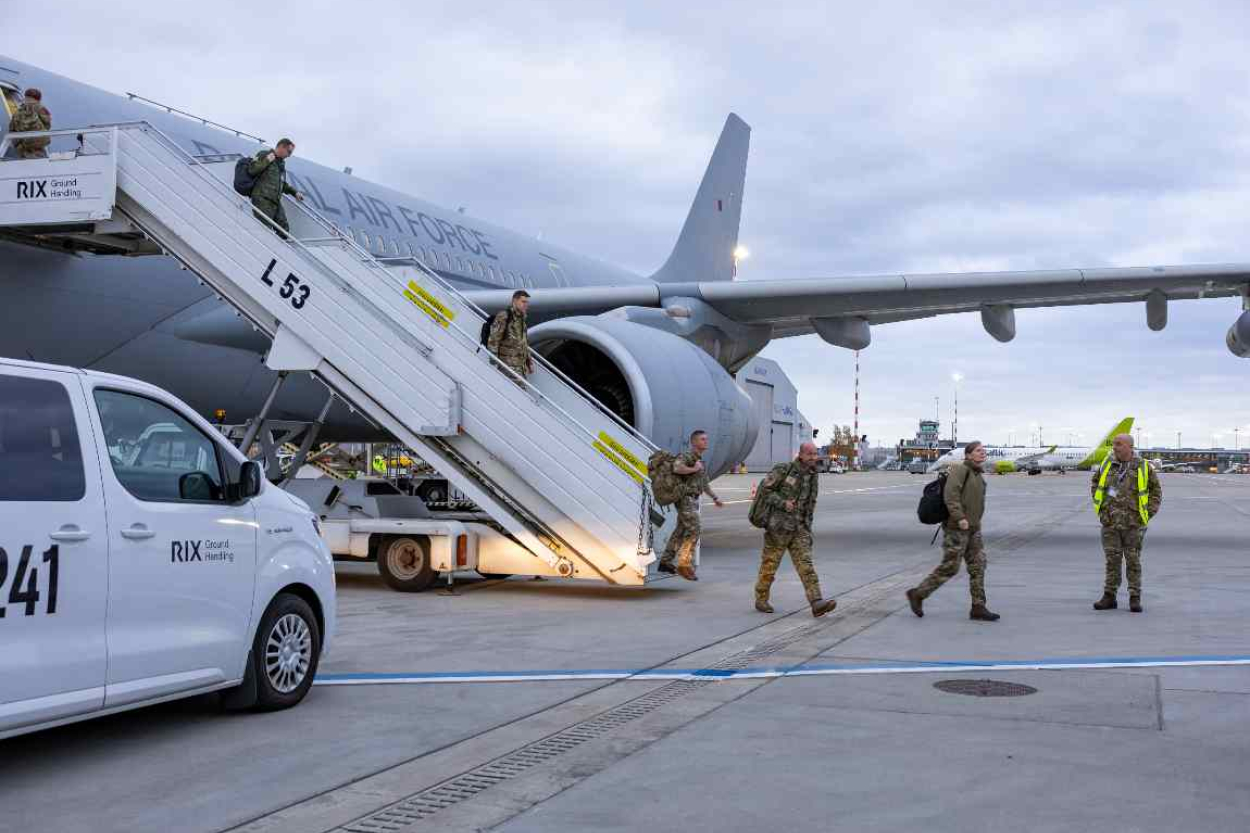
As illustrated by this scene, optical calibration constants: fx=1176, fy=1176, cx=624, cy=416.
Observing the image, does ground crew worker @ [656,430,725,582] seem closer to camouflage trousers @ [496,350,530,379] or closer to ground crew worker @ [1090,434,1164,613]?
camouflage trousers @ [496,350,530,379]

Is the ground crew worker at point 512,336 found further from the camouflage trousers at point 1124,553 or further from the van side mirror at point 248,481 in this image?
the camouflage trousers at point 1124,553

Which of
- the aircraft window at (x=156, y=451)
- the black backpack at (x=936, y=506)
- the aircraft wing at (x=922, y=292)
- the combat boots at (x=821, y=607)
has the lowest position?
the combat boots at (x=821, y=607)

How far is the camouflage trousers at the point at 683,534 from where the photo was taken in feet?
35.0

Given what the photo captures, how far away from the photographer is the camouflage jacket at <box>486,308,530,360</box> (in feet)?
35.6

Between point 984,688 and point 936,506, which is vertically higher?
point 936,506

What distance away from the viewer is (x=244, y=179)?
1050 centimetres

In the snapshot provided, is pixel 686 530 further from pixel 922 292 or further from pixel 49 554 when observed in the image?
pixel 49 554

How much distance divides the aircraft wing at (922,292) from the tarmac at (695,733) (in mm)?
5451

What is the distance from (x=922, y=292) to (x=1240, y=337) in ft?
13.4

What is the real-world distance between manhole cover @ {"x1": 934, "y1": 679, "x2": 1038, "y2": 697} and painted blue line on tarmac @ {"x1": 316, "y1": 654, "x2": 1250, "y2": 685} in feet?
1.13

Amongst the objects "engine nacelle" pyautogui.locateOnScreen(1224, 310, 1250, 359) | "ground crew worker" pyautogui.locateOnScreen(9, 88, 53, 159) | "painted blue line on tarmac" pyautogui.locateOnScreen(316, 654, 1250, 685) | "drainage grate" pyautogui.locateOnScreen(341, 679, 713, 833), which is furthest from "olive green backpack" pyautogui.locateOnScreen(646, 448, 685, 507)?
"engine nacelle" pyautogui.locateOnScreen(1224, 310, 1250, 359)

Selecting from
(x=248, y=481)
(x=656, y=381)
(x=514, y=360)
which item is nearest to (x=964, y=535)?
(x=656, y=381)

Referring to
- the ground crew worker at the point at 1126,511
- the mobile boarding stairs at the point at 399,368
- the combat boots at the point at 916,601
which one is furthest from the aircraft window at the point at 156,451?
the ground crew worker at the point at 1126,511

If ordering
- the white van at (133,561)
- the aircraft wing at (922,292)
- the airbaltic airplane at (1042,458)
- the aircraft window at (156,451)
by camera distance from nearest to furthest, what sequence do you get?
the white van at (133,561)
the aircraft window at (156,451)
the aircraft wing at (922,292)
the airbaltic airplane at (1042,458)
